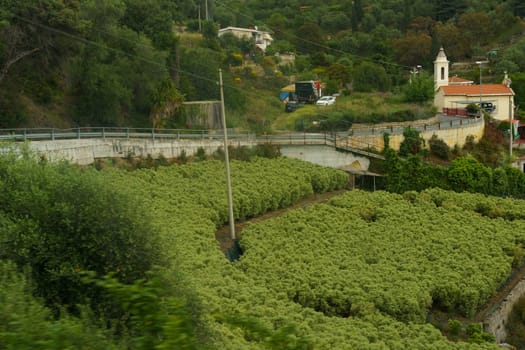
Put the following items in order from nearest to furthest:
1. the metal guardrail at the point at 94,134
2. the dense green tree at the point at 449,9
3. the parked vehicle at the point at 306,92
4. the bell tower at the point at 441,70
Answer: the metal guardrail at the point at 94,134 < the parked vehicle at the point at 306,92 < the bell tower at the point at 441,70 < the dense green tree at the point at 449,9

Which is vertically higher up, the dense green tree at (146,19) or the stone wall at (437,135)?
the dense green tree at (146,19)

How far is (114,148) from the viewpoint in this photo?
2539 centimetres

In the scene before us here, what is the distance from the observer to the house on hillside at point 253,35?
258 feet

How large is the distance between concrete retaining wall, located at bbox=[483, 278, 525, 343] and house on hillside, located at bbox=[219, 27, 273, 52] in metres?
59.9

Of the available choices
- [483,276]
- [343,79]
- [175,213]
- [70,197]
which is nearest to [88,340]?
[70,197]

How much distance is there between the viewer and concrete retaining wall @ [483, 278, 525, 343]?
18031 mm

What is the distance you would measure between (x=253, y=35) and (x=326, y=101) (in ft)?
105

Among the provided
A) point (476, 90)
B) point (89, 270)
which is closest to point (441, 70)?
point (476, 90)

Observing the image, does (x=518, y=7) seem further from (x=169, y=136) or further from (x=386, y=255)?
(x=386, y=255)

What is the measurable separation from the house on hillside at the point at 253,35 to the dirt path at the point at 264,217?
49540 mm

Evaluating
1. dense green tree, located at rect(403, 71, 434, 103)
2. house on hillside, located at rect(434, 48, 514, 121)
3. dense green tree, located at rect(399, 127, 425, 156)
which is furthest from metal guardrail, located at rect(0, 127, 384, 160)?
dense green tree, located at rect(403, 71, 434, 103)

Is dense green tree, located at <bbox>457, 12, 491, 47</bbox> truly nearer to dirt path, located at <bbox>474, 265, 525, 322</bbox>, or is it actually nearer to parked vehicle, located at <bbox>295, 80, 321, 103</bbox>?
parked vehicle, located at <bbox>295, 80, 321, 103</bbox>

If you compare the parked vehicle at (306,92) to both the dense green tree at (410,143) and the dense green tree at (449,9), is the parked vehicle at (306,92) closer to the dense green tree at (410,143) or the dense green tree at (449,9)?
the dense green tree at (410,143)

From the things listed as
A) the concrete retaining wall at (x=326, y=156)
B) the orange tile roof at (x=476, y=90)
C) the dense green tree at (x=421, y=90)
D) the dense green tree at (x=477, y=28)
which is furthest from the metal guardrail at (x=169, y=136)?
the dense green tree at (x=477, y=28)
